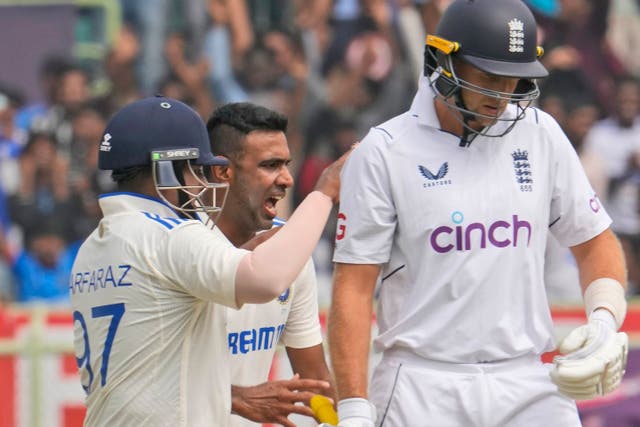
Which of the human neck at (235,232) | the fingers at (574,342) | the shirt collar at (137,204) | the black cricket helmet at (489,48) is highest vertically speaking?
the black cricket helmet at (489,48)

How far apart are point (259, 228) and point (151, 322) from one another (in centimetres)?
104

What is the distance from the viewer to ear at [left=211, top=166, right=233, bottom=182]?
4873mm

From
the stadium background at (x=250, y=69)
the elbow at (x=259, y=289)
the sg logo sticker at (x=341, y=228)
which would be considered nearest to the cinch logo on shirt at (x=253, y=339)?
the sg logo sticker at (x=341, y=228)

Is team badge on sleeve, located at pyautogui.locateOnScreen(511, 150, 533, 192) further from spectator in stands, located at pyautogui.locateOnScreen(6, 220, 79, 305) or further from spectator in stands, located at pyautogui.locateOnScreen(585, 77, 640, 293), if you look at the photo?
spectator in stands, located at pyautogui.locateOnScreen(6, 220, 79, 305)

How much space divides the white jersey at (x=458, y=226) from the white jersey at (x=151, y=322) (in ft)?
Result: 2.24

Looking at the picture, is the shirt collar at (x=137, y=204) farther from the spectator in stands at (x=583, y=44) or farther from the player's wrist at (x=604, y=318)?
the spectator in stands at (x=583, y=44)

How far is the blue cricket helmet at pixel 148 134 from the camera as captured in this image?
4.10 meters

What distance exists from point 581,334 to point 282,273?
102cm

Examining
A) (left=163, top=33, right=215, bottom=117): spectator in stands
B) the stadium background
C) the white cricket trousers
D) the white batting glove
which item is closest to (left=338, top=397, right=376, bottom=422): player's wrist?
the white cricket trousers

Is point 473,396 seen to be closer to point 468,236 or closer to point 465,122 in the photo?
point 468,236

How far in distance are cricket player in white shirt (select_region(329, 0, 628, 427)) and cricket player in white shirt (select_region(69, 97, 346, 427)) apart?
13.9 inches

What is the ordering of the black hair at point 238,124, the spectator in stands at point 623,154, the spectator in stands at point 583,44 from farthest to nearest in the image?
the spectator in stands at point 583,44, the spectator in stands at point 623,154, the black hair at point 238,124

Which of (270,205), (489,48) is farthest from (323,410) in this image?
(489,48)

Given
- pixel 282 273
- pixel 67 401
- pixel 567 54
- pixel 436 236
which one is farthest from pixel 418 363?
pixel 567 54
